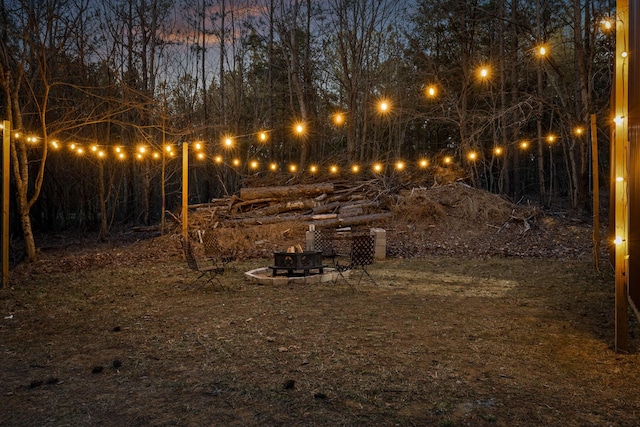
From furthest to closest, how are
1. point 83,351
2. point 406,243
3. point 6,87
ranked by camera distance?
point 406,243
point 6,87
point 83,351

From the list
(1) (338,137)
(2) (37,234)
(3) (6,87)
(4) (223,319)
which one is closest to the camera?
(4) (223,319)

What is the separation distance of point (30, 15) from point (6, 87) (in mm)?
1803

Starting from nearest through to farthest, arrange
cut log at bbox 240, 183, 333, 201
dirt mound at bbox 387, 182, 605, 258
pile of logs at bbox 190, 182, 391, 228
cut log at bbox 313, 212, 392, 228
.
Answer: dirt mound at bbox 387, 182, 605, 258 → cut log at bbox 313, 212, 392, 228 → pile of logs at bbox 190, 182, 391, 228 → cut log at bbox 240, 183, 333, 201

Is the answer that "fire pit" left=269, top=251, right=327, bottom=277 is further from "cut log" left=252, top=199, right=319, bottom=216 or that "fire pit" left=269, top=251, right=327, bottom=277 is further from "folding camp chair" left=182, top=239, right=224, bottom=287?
"cut log" left=252, top=199, right=319, bottom=216

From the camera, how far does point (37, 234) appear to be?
22.2 meters

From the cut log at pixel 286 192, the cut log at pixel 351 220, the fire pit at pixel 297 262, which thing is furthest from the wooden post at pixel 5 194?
the cut log at pixel 286 192

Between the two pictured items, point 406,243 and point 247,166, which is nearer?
point 406,243

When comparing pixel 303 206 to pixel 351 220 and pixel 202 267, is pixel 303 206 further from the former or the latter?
pixel 202 267

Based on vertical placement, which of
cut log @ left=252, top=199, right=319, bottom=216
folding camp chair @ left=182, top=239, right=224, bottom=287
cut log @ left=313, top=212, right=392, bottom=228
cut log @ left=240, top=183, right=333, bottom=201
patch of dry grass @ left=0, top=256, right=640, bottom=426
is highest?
cut log @ left=240, top=183, right=333, bottom=201

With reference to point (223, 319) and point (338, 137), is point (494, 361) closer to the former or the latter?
point (223, 319)

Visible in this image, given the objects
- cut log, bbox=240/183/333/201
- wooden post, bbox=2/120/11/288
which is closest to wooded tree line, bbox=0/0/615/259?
cut log, bbox=240/183/333/201

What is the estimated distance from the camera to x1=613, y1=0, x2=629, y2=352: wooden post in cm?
498

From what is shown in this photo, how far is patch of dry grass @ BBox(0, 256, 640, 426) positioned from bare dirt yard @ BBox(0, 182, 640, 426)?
0.02 m

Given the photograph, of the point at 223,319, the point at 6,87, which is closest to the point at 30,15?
the point at 6,87
